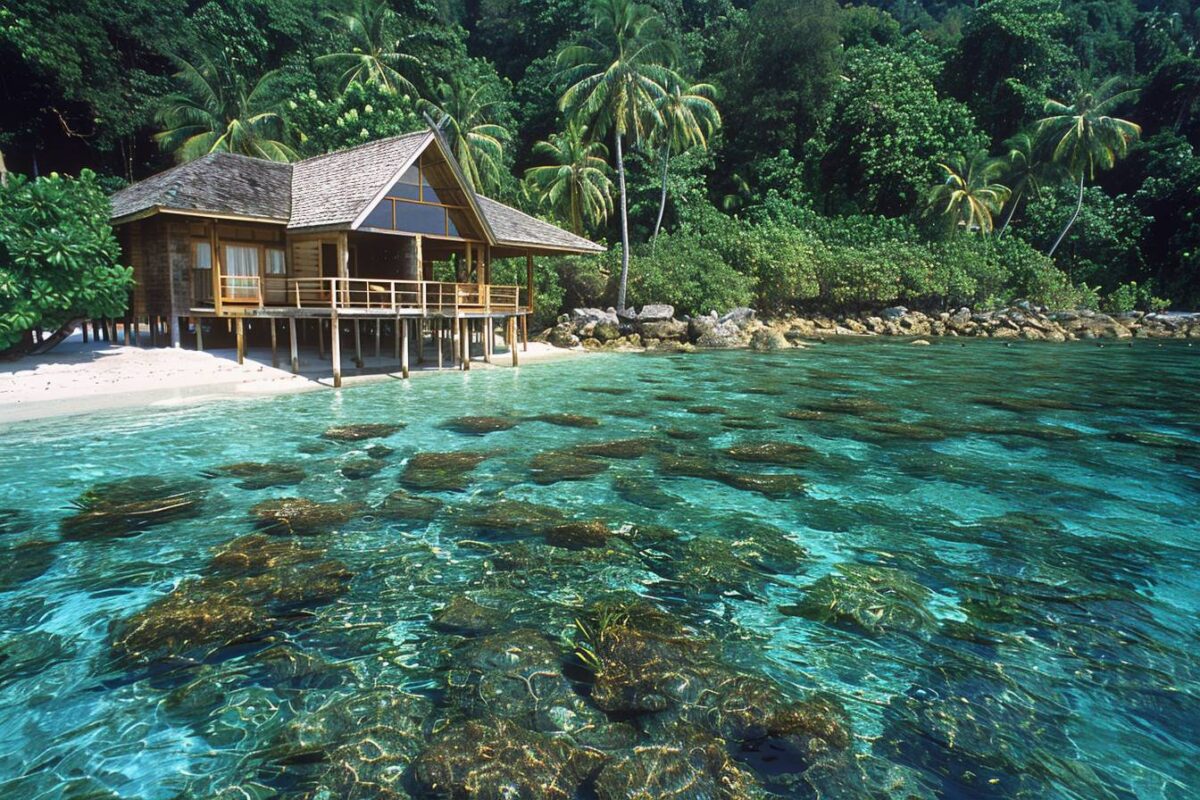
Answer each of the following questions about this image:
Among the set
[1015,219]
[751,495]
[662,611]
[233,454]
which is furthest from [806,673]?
[1015,219]

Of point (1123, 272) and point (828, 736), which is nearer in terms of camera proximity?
point (828, 736)

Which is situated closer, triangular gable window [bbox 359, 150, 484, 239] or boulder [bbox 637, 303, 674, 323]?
triangular gable window [bbox 359, 150, 484, 239]

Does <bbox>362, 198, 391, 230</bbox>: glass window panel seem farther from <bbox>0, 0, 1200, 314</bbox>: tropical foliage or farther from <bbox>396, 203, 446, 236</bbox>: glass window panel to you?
<bbox>0, 0, 1200, 314</bbox>: tropical foliage

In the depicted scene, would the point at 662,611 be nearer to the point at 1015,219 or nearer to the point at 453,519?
the point at 453,519

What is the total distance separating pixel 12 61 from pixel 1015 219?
178 ft

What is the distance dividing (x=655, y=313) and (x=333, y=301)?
16.9m

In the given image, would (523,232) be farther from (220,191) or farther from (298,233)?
(220,191)

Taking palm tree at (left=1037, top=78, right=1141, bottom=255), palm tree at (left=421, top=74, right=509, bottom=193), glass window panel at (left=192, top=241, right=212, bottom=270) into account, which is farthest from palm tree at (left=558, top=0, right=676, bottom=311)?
palm tree at (left=1037, top=78, right=1141, bottom=255)

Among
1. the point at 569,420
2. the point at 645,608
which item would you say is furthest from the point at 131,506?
the point at 569,420

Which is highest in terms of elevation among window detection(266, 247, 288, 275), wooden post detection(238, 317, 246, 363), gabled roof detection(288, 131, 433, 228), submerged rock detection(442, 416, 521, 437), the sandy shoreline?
gabled roof detection(288, 131, 433, 228)

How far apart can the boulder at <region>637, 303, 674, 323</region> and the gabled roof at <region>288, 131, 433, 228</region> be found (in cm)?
1383

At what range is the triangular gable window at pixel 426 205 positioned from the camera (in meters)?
19.0

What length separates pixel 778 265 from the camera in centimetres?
3519

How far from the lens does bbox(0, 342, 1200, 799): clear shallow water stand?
13.6ft
